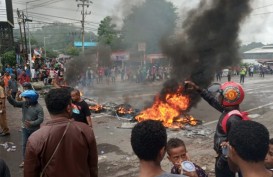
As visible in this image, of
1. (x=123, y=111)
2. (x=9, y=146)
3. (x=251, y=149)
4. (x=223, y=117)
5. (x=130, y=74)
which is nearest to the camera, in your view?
(x=251, y=149)

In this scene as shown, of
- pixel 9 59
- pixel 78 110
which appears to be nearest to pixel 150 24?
pixel 9 59

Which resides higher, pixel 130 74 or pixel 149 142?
pixel 149 142

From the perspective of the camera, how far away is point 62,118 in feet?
9.41

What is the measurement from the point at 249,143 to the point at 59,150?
1699 millimetres

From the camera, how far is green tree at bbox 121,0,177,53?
26.2 metres

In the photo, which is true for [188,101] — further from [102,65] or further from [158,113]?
[102,65]

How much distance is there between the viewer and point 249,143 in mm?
1798

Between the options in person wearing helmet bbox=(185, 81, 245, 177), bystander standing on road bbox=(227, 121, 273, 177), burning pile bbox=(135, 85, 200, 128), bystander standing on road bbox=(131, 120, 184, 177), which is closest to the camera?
bystander standing on road bbox=(227, 121, 273, 177)

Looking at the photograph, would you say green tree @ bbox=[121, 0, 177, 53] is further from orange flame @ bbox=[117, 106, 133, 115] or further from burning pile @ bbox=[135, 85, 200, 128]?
burning pile @ bbox=[135, 85, 200, 128]

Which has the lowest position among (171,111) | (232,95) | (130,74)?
(171,111)

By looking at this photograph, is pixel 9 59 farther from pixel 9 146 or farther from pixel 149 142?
pixel 149 142

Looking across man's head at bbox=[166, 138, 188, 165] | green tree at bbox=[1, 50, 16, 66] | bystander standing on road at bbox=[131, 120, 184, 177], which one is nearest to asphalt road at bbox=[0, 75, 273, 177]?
man's head at bbox=[166, 138, 188, 165]

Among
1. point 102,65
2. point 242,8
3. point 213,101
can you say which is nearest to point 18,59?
point 102,65

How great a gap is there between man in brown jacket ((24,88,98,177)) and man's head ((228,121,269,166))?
152 cm
